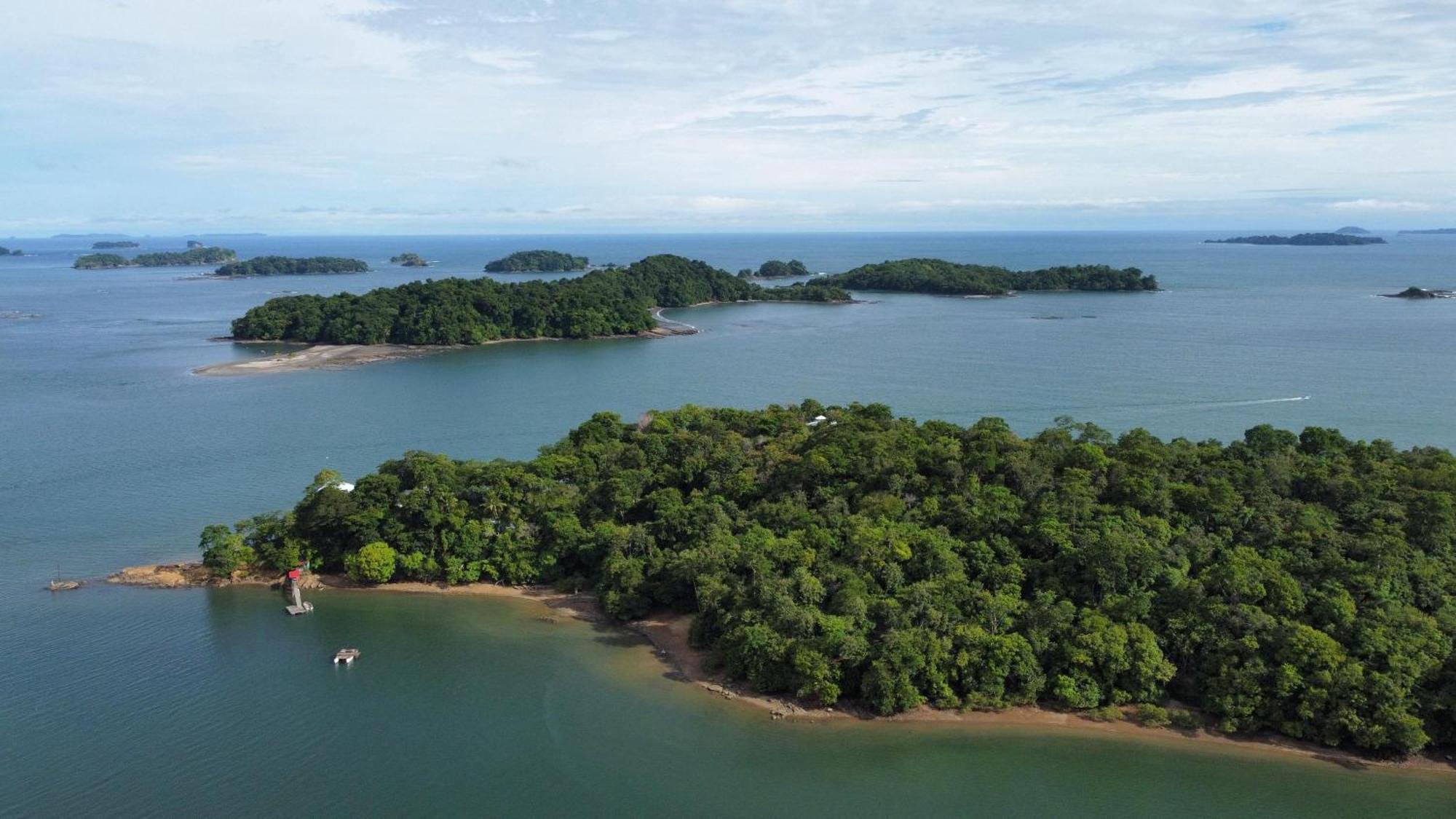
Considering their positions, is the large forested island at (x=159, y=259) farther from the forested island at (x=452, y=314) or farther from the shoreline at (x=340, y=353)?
the shoreline at (x=340, y=353)

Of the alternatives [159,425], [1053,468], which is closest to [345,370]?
[159,425]

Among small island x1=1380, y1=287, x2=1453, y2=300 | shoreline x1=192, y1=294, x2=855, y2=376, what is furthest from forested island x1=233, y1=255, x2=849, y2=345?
small island x1=1380, y1=287, x2=1453, y2=300

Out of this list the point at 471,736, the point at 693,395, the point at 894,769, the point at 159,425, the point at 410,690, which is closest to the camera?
the point at 894,769

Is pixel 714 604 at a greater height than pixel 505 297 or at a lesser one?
lesser

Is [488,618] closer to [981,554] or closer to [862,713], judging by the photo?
[862,713]

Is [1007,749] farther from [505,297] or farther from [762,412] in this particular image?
[505,297]

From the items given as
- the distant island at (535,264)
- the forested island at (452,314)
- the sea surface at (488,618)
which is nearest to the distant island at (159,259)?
the distant island at (535,264)

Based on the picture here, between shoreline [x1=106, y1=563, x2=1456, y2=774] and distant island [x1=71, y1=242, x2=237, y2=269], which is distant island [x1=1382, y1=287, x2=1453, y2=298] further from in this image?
distant island [x1=71, y1=242, x2=237, y2=269]

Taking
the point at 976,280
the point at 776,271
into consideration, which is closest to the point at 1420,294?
the point at 976,280
